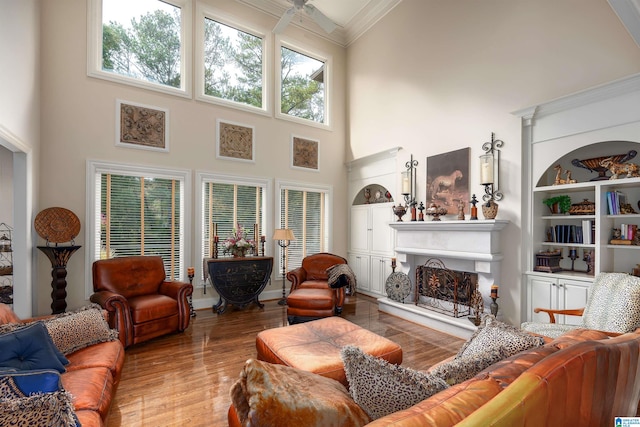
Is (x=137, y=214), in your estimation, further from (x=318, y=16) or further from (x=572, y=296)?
(x=572, y=296)

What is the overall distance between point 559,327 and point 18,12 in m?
6.23

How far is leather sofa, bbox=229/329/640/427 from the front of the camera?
88cm

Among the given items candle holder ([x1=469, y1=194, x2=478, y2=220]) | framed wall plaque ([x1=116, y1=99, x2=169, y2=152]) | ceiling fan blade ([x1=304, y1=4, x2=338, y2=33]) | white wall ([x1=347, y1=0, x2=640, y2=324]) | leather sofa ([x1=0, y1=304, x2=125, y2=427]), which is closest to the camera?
leather sofa ([x1=0, y1=304, x2=125, y2=427])

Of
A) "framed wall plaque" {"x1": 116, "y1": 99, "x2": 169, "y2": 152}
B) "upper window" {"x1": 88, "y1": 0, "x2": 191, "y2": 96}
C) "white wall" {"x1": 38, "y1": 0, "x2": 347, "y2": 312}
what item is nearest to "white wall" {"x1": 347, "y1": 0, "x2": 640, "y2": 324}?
"white wall" {"x1": 38, "y1": 0, "x2": 347, "y2": 312}

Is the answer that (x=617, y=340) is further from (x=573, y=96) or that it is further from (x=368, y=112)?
(x=368, y=112)

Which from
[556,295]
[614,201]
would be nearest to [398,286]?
[556,295]

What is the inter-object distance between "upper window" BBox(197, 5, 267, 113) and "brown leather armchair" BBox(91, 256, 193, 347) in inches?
116

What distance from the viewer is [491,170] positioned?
3822mm

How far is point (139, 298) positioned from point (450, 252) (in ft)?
13.6

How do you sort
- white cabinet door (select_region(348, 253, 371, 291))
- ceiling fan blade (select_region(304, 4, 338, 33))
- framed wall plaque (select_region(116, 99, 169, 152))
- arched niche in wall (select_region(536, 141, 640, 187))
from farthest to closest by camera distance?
white cabinet door (select_region(348, 253, 371, 291)), framed wall plaque (select_region(116, 99, 169, 152)), ceiling fan blade (select_region(304, 4, 338, 33)), arched niche in wall (select_region(536, 141, 640, 187))

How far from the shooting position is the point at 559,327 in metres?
2.66

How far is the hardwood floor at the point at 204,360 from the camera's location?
224 centimetres

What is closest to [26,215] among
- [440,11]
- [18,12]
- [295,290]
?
[18,12]

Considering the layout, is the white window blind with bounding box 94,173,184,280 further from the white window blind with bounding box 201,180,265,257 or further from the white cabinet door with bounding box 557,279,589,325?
the white cabinet door with bounding box 557,279,589,325
